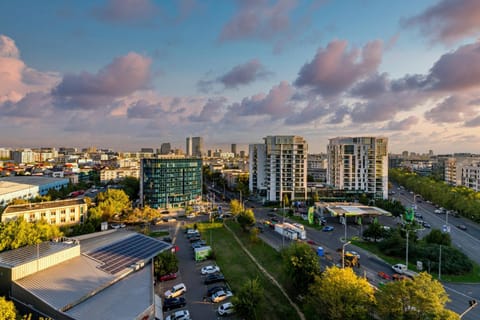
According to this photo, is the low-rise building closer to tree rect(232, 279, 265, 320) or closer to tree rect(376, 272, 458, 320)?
tree rect(232, 279, 265, 320)

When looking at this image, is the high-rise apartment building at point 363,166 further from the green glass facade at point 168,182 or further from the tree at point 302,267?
the tree at point 302,267

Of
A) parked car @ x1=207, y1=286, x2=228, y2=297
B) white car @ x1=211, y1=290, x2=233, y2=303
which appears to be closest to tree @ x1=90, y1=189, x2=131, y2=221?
parked car @ x1=207, y1=286, x2=228, y2=297

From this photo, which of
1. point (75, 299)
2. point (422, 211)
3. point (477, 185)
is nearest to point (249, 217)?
point (75, 299)

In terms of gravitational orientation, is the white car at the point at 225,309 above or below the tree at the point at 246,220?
below

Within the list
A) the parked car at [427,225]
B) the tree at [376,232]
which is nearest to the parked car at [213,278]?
the tree at [376,232]

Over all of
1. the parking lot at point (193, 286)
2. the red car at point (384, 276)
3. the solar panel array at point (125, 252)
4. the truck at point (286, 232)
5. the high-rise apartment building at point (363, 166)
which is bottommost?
the parking lot at point (193, 286)

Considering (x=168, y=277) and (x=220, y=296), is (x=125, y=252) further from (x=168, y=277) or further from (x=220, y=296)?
(x=220, y=296)
